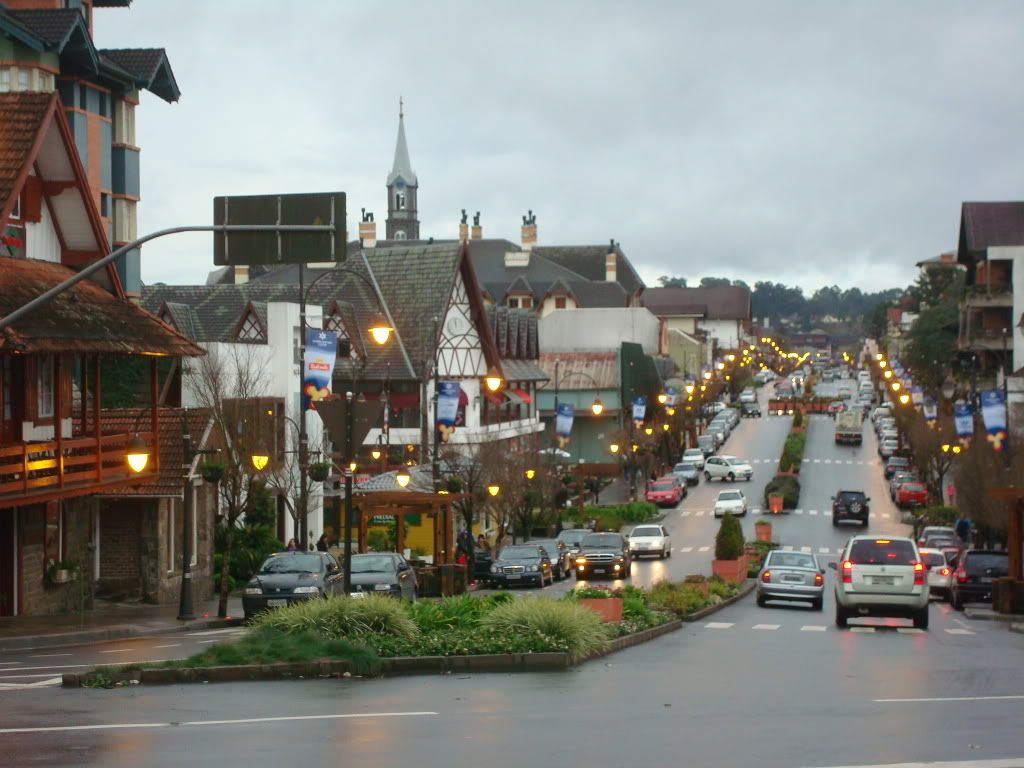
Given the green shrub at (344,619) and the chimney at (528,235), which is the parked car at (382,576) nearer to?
the green shrub at (344,619)

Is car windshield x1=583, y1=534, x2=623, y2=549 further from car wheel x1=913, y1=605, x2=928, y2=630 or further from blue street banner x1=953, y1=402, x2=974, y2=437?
car wheel x1=913, y1=605, x2=928, y2=630

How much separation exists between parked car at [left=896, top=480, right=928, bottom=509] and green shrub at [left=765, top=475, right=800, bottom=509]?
16.9 ft

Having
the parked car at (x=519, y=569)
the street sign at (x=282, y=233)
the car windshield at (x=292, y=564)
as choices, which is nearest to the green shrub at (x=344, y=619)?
the street sign at (x=282, y=233)

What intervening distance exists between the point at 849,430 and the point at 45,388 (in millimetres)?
83568

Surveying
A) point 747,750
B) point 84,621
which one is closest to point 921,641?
point 747,750

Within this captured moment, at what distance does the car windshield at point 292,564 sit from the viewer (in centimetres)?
3044

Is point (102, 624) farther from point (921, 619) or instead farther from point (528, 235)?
point (528, 235)

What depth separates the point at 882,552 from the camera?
28.1 meters

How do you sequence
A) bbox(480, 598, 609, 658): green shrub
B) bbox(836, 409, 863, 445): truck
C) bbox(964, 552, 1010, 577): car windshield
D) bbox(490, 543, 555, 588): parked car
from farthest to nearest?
bbox(836, 409, 863, 445): truck < bbox(490, 543, 555, 588): parked car < bbox(964, 552, 1010, 577): car windshield < bbox(480, 598, 609, 658): green shrub

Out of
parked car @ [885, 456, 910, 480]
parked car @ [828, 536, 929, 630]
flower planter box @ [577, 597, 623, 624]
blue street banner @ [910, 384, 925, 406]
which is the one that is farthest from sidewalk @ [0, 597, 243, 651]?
blue street banner @ [910, 384, 925, 406]

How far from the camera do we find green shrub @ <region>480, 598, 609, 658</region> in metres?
20.4

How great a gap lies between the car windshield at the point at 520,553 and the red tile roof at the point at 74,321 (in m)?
17.1

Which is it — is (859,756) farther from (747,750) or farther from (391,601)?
(391,601)

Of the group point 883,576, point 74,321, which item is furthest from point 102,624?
point 883,576
